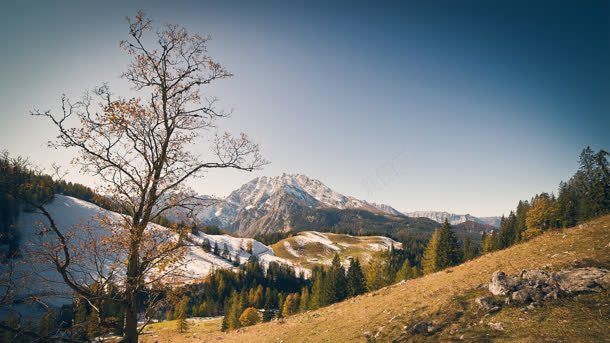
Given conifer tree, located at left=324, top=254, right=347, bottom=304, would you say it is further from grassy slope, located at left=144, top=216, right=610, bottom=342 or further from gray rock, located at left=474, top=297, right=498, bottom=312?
gray rock, located at left=474, top=297, right=498, bottom=312

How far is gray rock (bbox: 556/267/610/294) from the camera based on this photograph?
14.4 m

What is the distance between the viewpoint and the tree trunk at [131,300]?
10.0 m

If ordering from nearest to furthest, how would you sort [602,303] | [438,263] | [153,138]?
[153,138], [602,303], [438,263]

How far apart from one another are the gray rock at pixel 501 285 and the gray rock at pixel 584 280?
2.28m

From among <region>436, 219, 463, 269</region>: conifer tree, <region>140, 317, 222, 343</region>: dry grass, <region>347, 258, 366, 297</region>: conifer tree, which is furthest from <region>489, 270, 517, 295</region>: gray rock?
<region>347, 258, 366, 297</region>: conifer tree

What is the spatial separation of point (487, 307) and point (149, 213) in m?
18.6

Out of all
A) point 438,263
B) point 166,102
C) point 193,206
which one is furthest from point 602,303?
point 438,263

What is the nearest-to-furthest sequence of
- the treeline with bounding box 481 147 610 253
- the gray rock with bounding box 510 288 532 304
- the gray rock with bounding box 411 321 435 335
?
the gray rock with bounding box 510 288 532 304, the gray rock with bounding box 411 321 435 335, the treeline with bounding box 481 147 610 253

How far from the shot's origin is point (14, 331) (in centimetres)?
791

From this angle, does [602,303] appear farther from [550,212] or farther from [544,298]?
[550,212]

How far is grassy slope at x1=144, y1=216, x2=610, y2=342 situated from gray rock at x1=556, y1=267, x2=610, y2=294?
2.02 ft

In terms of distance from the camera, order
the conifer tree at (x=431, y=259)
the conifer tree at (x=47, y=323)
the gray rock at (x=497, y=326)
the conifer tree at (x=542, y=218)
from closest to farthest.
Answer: the conifer tree at (x=47, y=323), the gray rock at (x=497, y=326), the conifer tree at (x=431, y=259), the conifer tree at (x=542, y=218)

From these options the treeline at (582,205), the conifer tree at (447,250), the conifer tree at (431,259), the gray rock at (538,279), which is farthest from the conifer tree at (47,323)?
the treeline at (582,205)

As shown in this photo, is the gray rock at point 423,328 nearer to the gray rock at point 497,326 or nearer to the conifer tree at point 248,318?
the gray rock at point 497,326
